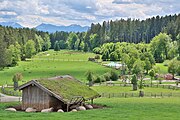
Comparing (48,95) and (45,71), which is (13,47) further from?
(48,95)

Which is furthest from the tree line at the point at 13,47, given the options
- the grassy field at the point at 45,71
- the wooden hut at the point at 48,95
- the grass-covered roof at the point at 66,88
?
the wooden hut at the point at 48,95

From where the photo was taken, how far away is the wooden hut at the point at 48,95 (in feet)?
127

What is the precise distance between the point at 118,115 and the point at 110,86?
5074cm

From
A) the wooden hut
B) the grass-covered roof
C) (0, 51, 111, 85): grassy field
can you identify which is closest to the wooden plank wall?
the wooden hut

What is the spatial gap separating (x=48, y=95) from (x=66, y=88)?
3225 mm

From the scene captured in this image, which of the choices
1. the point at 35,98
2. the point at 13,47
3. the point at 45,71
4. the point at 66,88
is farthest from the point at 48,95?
the point at 13,47

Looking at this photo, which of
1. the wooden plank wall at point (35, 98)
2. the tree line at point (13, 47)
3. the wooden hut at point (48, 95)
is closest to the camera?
the wooden hut at point (48, 95)

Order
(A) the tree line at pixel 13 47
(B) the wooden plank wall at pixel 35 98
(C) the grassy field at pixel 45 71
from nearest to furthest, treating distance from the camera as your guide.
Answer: (B) the wooden plank wall at pixel 35 98, (C) the grassy field at pixel 45 71, (A) the tree line at pixel 13 47

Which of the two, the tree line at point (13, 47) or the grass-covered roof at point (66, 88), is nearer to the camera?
the grass-covered roof at point (66, 88)

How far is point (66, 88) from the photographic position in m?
41.5

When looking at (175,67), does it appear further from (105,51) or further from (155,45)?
(105,51)

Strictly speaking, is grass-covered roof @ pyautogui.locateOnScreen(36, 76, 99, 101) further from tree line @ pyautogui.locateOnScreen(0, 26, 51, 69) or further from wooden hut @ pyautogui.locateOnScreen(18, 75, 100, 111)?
tree line @ pyautogui.locateOnScreen(0, 26, 51, 69)

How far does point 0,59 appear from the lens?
121438 millimetres

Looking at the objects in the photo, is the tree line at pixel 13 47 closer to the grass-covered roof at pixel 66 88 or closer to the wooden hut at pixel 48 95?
the grass-covered roof at pixel 66 88
